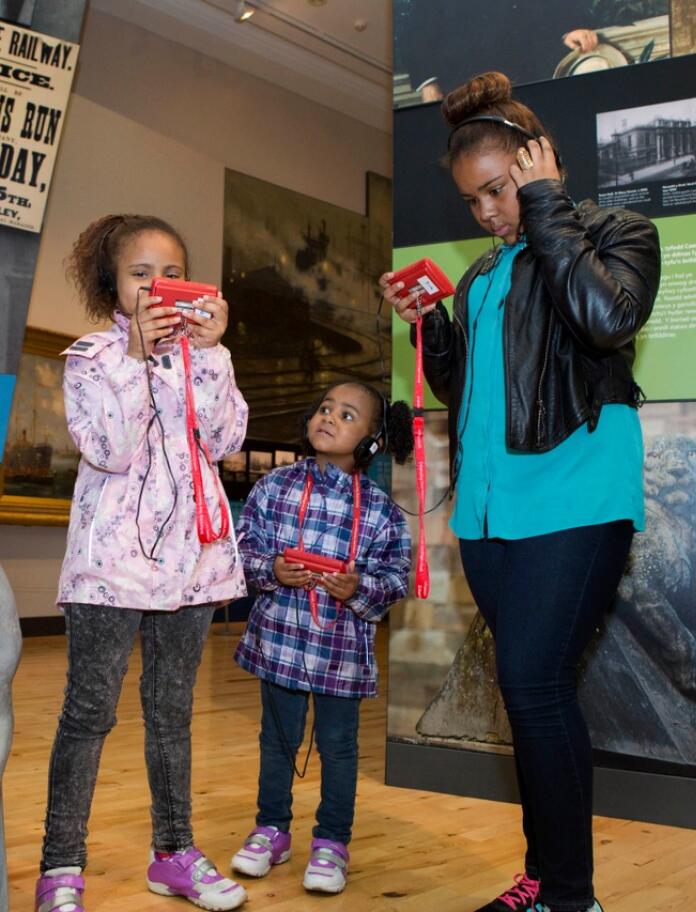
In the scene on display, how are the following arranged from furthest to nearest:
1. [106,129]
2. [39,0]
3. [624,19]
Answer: [106,129] < [39,0] < [624,19]

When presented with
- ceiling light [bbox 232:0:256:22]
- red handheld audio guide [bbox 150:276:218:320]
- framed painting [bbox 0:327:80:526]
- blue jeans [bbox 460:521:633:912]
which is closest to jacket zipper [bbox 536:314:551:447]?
blue jeans [bbox 460:521:633:912]

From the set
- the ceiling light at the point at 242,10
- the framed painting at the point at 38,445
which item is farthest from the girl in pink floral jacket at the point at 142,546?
the ceiling light at the point at 242,10

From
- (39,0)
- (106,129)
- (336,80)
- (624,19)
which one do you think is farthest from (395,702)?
(336,80)

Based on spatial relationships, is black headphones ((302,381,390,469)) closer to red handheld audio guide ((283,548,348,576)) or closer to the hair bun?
red handheld audio guide ((283,548,348,576))

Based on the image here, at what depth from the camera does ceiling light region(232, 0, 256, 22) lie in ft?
31.0

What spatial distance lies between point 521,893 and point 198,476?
1174 mm

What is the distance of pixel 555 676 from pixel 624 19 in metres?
2.39

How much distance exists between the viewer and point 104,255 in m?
2.50

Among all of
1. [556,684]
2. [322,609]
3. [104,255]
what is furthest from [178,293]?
[556,684]

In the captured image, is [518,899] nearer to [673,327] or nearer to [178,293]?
[178,293]

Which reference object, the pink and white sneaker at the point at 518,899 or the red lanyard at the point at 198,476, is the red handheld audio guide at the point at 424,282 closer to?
the red lanyard at the point at 198,476

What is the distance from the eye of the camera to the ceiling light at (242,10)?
31.0 ft

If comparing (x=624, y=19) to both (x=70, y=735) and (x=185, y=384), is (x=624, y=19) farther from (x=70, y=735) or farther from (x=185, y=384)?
(x=70, y=735)

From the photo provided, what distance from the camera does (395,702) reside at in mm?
3770
